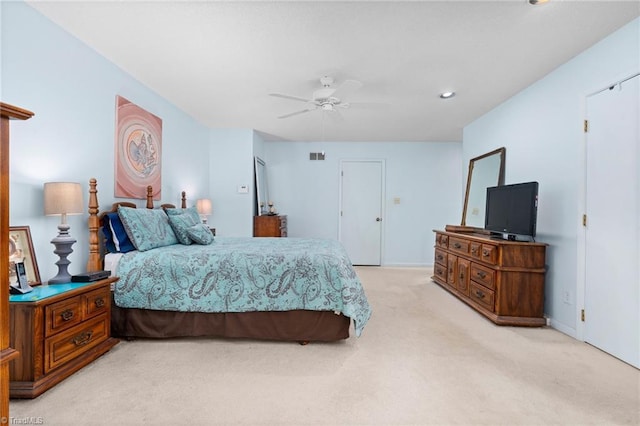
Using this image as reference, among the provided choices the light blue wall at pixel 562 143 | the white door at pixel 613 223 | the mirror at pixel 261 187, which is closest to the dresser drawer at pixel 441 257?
the light blue wall at pixel 562 143

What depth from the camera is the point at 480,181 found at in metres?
4.35

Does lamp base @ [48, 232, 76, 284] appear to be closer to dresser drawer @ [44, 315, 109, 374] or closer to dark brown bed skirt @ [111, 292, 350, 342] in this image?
dresser drawer @ [44, 315, 109, 374]

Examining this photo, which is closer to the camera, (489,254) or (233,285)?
(233,285)

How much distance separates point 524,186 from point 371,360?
2.28 m

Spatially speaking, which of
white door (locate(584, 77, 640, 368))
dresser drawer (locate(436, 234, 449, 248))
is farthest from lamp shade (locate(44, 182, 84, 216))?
dresser drawer (locate(436, 234, 449, 248))

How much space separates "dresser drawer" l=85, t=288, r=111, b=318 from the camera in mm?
2119

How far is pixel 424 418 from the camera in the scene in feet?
5.28

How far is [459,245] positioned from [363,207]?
249cm

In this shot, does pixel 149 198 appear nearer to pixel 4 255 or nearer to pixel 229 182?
pixel 229 182

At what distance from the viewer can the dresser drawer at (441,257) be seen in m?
4.39

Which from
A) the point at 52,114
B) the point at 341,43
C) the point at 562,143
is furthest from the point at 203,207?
the point at 562,143

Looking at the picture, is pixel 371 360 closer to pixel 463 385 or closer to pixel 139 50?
pixel 463 385

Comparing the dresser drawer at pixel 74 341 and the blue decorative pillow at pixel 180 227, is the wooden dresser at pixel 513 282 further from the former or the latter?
the dresser drawer at pixel 74 341

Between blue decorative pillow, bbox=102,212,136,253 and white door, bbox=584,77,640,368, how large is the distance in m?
3.95
